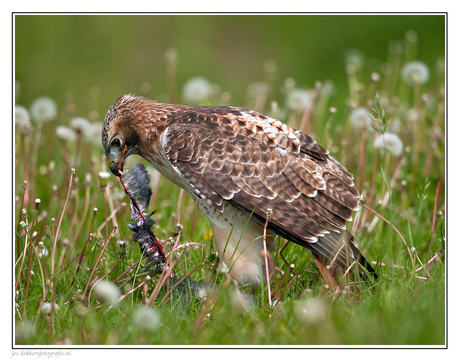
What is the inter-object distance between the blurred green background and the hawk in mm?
6592

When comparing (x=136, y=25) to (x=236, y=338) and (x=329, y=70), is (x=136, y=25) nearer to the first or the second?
(x=329, y=70)

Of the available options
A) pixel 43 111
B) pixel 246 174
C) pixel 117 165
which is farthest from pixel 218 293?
pixel 43 111

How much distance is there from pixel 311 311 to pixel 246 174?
1075mm

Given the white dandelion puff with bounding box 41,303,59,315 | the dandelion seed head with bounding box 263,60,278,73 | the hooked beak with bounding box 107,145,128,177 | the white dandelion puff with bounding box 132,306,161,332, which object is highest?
the dandelion seed head with bounding box 263,60,278,73

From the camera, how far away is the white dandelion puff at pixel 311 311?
2.67 m

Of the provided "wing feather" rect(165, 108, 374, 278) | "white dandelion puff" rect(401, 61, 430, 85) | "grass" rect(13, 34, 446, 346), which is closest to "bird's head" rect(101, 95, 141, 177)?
"grass" rect(13, 34, 446, 346)

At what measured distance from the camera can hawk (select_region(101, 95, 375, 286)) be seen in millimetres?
3428

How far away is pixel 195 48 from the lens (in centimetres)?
1234

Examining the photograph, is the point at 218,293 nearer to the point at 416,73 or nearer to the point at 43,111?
the point at 43,111

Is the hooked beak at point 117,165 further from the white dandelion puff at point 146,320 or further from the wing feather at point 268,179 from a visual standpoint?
the white dandelion puff at point 146,320

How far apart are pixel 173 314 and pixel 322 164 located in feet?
4.68

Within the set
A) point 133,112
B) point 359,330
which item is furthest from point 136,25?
point 359,330

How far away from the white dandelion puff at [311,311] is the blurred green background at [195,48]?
726 cm

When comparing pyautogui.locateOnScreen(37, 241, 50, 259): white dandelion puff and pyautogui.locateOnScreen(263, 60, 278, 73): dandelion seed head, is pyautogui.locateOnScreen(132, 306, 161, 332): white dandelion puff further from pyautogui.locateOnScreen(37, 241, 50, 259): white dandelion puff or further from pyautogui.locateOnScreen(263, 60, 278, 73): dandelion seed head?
pyautogui.locateOnScreen(263, 60, 278, 73): dandelion seed head
